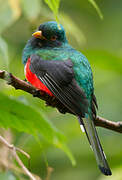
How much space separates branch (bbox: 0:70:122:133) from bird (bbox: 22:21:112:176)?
0.28ft

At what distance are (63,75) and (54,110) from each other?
73 cm

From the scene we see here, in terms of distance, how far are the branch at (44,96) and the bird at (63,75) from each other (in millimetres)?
Answer: 86

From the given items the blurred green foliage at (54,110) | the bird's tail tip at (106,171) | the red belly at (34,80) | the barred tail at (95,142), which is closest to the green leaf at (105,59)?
the blurred green foliage at (54,110)

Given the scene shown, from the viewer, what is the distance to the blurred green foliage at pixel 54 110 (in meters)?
2.01

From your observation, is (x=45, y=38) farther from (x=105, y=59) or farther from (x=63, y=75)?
(x=63, y=75)

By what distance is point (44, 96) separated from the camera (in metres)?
3.10

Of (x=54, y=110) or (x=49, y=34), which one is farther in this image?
(x=49, y=34)

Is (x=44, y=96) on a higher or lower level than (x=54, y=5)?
lower

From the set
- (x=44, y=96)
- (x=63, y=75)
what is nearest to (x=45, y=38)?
(x=63, y=75)

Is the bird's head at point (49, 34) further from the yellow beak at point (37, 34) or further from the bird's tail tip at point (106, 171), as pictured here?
the bird's tail tip at point (106, 171)

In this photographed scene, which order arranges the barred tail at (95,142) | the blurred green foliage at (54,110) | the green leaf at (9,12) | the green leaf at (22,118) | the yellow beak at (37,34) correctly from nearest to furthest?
the green leaf at (22,118) < the blurred green foliage at (54,110) < the barred tail at (95,142) < the green leaf at (9,12) < the yellow beak at (37,34)

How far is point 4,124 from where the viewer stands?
198 centimetres

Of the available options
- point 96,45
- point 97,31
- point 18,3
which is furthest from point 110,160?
point 97,31

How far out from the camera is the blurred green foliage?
2006mm
